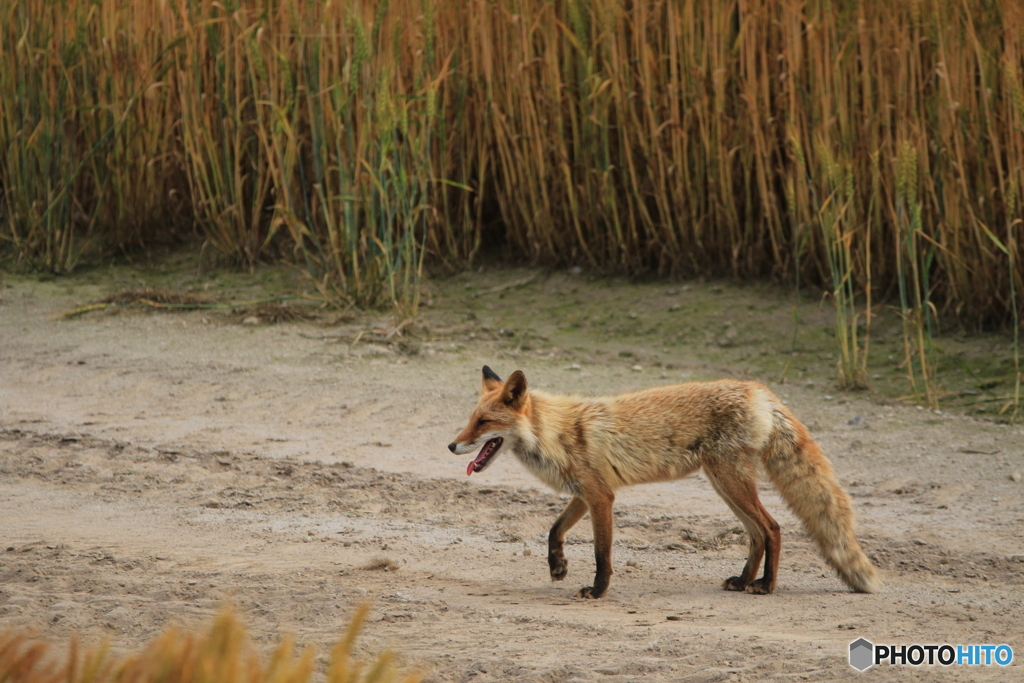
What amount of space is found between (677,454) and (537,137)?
17.3 ft

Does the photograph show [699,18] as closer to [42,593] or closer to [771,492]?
[771,492]

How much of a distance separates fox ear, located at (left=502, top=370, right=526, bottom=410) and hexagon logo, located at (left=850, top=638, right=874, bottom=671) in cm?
167

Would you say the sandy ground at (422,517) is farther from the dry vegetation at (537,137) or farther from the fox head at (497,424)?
the dry vegetation at (537,137)

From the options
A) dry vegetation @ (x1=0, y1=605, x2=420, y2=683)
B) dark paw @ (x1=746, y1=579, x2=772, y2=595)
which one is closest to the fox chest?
dark paw @ (x1=746, y1=579, x2=772, y2=595)

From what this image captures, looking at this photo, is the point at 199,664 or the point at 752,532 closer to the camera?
the point at 199,664

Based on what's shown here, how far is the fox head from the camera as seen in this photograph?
464 cm

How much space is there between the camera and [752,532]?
4590mm

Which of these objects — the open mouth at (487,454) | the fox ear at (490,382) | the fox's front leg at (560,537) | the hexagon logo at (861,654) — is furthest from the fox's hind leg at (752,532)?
the fox ear at (490,382)

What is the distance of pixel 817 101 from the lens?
8383 mm

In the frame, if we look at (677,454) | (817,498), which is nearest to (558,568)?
(677,454)

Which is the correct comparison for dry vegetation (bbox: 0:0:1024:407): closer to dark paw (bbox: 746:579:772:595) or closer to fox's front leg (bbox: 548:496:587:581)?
dark paw (bbox: 746:579:772:595)

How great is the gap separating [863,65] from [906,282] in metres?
1.65

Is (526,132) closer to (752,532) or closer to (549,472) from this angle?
(549,472)

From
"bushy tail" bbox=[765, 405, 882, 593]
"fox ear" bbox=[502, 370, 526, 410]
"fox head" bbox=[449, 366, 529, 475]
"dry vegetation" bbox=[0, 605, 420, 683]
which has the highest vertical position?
"dry vegetation" bbox=[0, 605, 420, 683]
